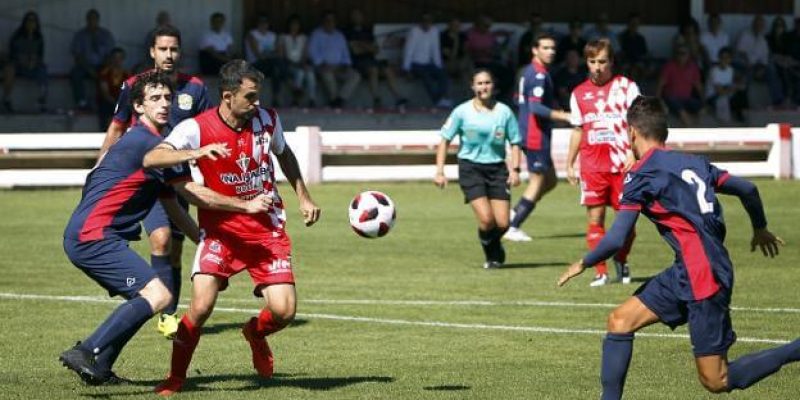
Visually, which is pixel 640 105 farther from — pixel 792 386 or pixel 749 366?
pixel 792 386

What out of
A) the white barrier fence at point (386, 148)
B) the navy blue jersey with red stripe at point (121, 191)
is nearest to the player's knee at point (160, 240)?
the navy blue jersey with red stripe at point (121, 191)

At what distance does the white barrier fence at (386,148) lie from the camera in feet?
87.4

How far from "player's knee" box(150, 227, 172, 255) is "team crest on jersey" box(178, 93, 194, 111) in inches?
36.4

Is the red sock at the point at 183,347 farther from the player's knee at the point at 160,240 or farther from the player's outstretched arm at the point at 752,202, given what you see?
the player's outstretched arm at the point at 752,202

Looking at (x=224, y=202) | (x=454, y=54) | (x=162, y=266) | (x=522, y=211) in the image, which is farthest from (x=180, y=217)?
(x=454, y=54)

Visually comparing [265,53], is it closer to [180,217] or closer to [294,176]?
[180,217]

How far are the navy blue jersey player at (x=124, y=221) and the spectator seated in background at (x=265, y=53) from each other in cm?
2050

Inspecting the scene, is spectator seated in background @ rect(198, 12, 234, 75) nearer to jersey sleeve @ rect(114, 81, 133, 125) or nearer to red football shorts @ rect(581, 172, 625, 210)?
red football shorts @ rect(581, 172, 625, 210)

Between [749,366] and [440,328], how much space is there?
470 cm

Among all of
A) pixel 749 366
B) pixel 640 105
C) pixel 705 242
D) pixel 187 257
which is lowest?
pixel 187 257

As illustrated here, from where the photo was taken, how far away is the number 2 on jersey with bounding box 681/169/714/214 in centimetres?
923

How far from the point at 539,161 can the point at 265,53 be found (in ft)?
38.8

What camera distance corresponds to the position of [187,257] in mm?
19250

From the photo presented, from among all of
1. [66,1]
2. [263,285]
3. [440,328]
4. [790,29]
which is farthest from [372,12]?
[263,285]
